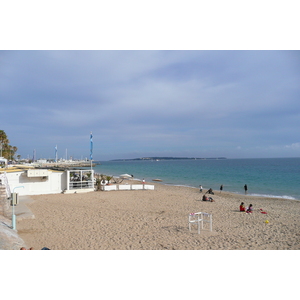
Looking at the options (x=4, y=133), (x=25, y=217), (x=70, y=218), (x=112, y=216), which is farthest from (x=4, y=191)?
(x=4, y=133)

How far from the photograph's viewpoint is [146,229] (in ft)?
25.6

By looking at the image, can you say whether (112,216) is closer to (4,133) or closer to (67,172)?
(67,172)

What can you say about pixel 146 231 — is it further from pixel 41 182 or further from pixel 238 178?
pixel 238 178

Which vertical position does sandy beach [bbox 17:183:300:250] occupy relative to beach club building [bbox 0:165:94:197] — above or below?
below

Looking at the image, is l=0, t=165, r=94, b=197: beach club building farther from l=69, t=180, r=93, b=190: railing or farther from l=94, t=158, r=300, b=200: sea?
l=94, t=158, r=300, b=200: sea

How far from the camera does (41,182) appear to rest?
15461mm

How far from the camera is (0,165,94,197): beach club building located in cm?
1453

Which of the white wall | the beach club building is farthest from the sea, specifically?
the white wall

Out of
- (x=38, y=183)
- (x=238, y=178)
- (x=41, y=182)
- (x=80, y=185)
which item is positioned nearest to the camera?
(x=38, y=183)

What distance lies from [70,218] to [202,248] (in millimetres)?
5648

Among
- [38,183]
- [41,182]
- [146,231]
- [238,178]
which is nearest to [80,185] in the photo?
[41,182]

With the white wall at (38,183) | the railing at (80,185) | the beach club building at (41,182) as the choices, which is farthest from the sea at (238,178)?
the white wall at (38,183)

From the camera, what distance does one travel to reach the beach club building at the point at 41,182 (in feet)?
47.7

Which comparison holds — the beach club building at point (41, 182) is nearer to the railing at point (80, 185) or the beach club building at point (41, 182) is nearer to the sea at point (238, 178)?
the railing at point (80, 185)
